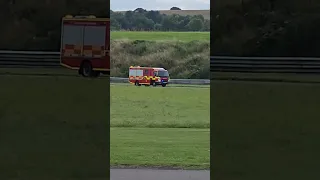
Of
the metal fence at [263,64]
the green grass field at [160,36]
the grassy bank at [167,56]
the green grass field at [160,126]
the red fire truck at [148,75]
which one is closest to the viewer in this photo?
the metal fence at [263,64]

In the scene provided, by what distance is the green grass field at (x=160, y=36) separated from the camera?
6.59 m

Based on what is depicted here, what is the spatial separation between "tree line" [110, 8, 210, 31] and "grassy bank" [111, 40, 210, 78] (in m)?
0.18

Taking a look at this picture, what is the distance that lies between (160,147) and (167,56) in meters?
1.48

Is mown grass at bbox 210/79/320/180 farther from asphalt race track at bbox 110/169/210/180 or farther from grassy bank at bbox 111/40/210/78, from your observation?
grassy bank at bbox 111/40/210/78

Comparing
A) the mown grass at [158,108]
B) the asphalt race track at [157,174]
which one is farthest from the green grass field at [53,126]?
the mown grass at [158,108]

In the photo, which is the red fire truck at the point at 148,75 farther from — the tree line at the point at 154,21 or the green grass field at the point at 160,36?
the tree line at the point at 154,21

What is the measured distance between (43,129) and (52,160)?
29 cm

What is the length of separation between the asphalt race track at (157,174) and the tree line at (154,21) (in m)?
1.67

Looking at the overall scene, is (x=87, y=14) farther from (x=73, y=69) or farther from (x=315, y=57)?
(x=315, y=57)

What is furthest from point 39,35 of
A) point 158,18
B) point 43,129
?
point 158,18

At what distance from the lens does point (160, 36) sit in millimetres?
6941

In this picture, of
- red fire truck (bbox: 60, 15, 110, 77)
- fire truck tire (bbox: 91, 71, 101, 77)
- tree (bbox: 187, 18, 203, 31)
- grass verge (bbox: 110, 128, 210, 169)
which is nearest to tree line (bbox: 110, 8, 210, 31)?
tree (bbox: 187, 18, 203, 31)

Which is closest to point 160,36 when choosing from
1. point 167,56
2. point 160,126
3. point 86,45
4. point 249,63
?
point 167,56

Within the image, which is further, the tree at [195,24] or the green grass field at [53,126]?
the tree at [195,24]
